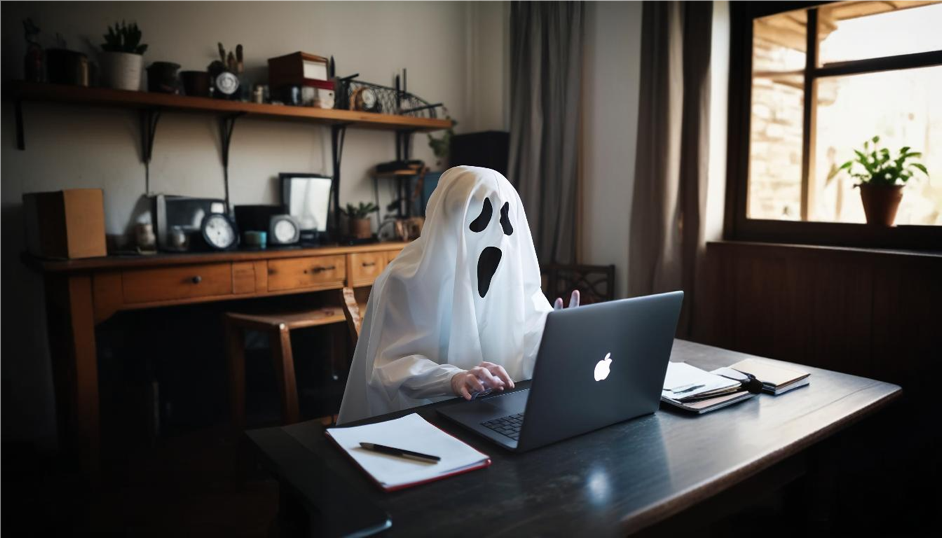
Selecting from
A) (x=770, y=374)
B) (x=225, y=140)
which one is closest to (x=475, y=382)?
(x=770, y=374)

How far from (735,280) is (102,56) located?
116 inches

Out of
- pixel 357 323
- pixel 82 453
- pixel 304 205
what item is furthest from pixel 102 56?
pixel 357 323

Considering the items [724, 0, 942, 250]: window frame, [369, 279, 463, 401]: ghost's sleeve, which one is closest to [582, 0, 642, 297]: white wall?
[724, 0, 942, 250]: window frame

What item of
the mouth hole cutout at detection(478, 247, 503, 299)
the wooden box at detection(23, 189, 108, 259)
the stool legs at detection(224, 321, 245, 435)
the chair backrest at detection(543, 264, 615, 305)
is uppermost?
the wooden box at detection(23, 189, 108, 259)

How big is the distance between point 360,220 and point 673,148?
1691 mm

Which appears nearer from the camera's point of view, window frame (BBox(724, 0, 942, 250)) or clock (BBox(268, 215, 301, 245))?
window frame (BBox(724, 0, 942, 250))

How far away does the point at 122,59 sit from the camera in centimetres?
267

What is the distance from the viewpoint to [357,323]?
5.63 ft

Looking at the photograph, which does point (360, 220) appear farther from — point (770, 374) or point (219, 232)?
point (770, 374)

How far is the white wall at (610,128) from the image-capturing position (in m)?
3.23

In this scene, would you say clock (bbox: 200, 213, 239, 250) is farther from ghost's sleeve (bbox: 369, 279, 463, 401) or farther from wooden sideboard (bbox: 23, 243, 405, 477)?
ghost's sleeve (bbox: 369, 279, 463, 401)

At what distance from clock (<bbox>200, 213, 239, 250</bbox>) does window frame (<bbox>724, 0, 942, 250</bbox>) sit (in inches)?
94.8

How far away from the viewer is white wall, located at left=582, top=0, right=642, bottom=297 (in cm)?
323

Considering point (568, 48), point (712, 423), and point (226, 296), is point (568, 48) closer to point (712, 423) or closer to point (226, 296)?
point (226, 296)
